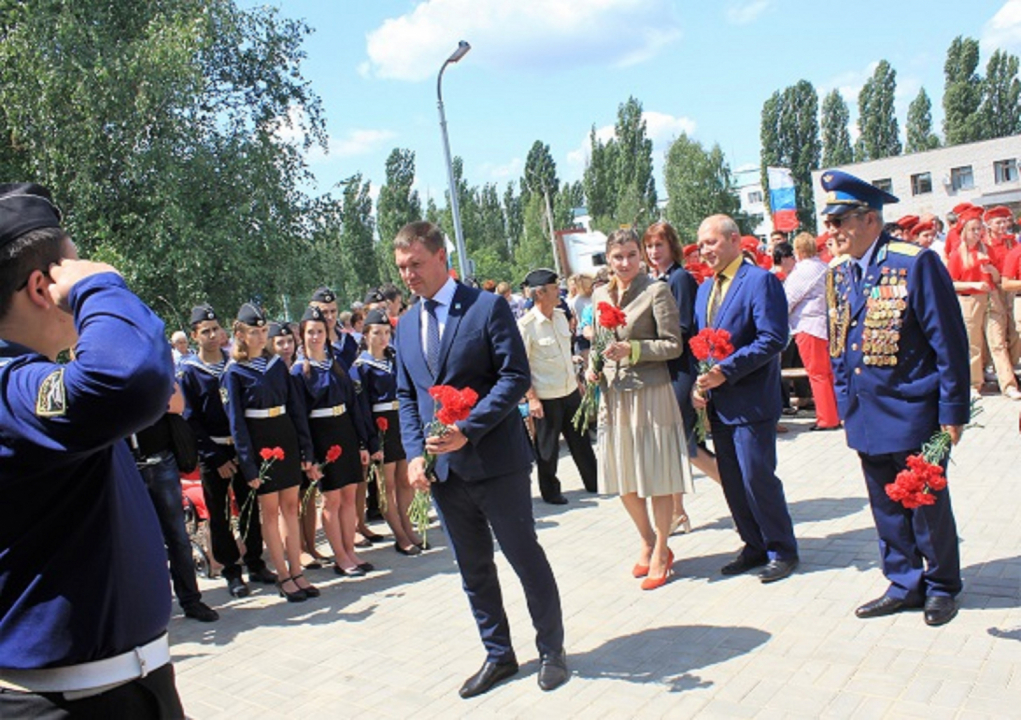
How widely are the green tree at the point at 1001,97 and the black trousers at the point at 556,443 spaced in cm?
6222

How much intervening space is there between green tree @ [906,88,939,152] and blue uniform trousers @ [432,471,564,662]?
222 ft

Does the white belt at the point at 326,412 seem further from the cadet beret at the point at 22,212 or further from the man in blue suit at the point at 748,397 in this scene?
the cadet beret at the point at 22,212

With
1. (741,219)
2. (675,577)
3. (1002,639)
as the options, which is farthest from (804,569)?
(741,219)

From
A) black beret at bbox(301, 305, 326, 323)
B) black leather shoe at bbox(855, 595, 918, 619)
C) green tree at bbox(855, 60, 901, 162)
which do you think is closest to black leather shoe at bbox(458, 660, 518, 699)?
black leather shoe at bbox(855, 595, 918, 619)

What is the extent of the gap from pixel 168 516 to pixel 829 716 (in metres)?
4.50

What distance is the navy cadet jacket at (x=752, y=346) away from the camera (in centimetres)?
513

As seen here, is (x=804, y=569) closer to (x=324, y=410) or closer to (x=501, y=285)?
(x=324, y=410)

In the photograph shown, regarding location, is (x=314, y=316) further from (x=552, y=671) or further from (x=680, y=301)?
(x=552, y=671)

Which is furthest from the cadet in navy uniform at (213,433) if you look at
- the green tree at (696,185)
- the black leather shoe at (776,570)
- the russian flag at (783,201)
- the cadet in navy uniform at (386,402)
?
the green tree at (696,185)

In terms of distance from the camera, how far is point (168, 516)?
595 cm

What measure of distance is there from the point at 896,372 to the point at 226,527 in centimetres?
516

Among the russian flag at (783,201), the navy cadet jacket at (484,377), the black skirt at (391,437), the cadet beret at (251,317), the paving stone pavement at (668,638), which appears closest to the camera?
the paving stone pavement at (668,638)

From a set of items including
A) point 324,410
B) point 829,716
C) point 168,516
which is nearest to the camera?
point 829,716

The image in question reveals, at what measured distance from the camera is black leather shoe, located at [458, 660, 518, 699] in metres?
4.20
